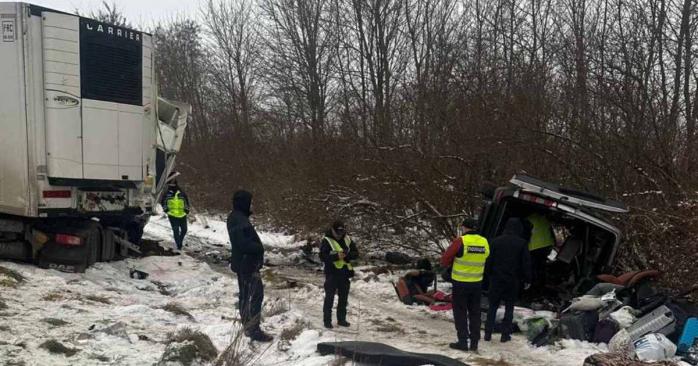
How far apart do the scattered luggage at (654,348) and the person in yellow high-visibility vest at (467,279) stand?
169 cm

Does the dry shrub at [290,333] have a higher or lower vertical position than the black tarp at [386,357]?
lower

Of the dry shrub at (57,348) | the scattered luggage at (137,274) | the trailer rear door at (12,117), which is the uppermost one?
the trailer rear door at (12,117)

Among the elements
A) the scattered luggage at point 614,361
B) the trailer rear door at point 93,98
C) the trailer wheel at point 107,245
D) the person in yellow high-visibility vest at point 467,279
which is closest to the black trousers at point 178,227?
the trailer wheel at point 107,245

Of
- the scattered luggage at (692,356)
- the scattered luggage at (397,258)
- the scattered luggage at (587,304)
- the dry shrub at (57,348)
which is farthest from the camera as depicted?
the scattered luggage at (397,258)

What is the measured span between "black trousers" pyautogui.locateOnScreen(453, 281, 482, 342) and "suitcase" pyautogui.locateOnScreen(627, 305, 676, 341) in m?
1.65

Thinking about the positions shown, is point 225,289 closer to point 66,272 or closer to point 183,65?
point 66,272

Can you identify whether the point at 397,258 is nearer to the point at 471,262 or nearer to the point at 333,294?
the point at 333,294

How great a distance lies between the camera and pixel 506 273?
7473mm

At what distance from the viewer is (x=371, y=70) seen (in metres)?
23.7

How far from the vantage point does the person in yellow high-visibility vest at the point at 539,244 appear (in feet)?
29.5

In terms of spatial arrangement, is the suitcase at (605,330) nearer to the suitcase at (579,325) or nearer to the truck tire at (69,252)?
the suitcase at (579,325)

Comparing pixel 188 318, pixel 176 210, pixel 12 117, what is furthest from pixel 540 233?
pixel 176 210

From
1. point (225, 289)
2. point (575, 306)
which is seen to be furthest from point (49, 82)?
point (575, 306)

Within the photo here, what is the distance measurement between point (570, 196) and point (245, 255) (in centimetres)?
409
